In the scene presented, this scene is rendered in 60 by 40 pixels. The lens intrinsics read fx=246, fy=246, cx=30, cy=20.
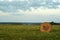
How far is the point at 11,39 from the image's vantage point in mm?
16625

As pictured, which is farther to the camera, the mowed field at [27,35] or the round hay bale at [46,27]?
the round hay bale at [46,27]

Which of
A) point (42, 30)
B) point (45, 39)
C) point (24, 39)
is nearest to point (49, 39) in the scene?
point (45, 39)

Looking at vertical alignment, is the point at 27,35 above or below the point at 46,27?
above

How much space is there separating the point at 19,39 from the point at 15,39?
0.27 m

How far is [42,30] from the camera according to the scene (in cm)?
2589

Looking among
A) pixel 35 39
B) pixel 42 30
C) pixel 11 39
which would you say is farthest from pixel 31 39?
pixel 42 30

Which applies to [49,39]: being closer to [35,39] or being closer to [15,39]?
[35,39]

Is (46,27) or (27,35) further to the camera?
(46,27)

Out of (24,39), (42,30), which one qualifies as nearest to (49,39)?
(24,39)

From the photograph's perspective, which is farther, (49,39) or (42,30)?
(42,30)

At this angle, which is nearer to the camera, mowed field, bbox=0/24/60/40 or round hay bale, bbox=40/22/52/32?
mowed field, bbox=0/24/60/40

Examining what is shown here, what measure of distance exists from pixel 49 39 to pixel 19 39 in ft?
6.84

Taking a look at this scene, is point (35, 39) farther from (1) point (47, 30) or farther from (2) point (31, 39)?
(1) point (47, 30)

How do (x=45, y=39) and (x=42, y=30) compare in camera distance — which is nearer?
(x=45, y=39)
